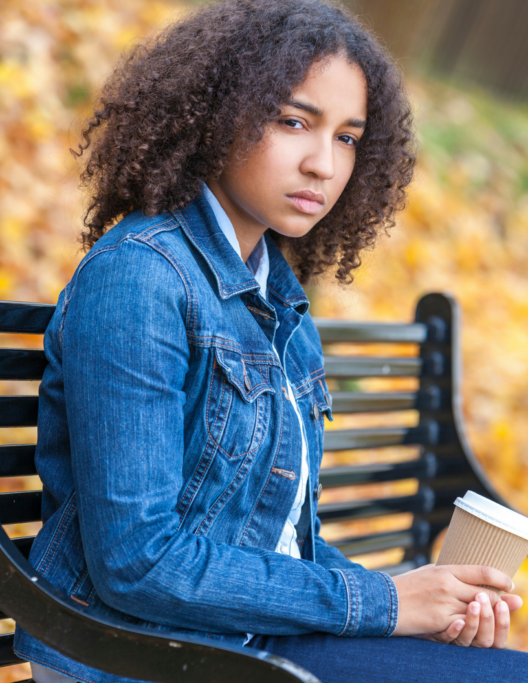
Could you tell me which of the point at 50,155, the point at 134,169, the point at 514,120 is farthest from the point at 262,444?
the point at 514,120

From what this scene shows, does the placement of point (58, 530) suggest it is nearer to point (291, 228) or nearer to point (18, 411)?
point (18, 411)

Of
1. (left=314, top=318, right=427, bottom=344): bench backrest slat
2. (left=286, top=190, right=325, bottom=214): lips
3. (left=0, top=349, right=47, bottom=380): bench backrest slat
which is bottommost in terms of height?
(left=0, top=349, right=47, bottom=380): bench backrest slat

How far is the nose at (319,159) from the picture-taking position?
140 cm

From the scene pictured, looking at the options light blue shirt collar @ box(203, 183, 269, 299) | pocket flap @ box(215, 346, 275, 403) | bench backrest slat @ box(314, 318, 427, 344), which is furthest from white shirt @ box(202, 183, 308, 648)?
bench backrest slat @ box(314, 318, 427, 344)

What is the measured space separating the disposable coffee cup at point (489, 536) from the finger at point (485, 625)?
44mm

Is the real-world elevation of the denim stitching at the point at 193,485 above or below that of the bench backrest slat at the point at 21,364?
below

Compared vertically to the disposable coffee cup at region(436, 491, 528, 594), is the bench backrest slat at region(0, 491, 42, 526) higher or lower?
lower

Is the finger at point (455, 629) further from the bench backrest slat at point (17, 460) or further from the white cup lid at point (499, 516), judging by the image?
the bench backrest slat at point (17, 460)

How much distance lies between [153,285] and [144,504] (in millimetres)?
362

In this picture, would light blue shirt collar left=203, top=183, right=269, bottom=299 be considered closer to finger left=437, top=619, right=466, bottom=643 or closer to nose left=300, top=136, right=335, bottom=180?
nose left=300, top=136, right=335, bottom=180

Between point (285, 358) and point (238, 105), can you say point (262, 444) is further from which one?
point (238, 105)

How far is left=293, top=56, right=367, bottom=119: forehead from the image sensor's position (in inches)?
54.3

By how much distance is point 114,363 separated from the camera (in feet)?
3.62

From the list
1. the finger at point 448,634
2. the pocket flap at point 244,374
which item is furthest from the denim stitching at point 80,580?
the finger at point 448,634
